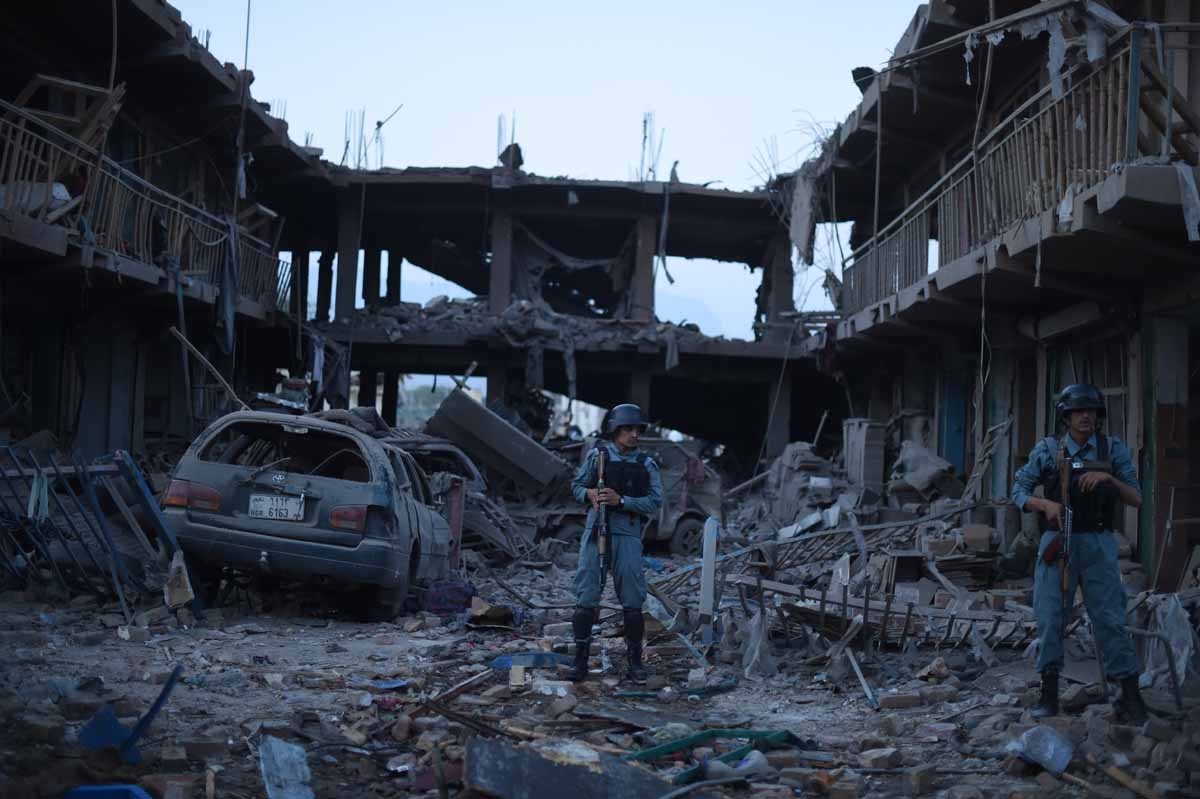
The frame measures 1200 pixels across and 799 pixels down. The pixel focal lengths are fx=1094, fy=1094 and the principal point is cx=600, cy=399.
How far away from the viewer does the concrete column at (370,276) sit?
82.3 ft

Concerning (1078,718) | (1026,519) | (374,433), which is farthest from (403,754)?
(1026,519)

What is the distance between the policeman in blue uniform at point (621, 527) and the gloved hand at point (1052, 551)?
2561mm

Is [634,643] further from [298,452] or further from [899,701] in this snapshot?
[298,452]

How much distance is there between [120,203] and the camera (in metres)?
13.7

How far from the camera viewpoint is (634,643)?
732cm

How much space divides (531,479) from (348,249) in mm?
8296

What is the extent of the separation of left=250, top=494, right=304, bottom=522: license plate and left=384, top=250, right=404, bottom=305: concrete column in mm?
17808

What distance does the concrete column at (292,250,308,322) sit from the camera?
20000 millimetres

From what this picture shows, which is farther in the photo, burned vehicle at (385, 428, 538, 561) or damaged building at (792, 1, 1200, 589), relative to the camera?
burned vehicle at (385, 428, 538, 561)

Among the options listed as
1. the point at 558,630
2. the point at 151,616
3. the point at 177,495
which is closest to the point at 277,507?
the point at 177,495

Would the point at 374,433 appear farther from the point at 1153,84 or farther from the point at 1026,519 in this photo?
the point at 1153,84

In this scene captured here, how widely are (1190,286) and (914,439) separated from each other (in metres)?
8.47

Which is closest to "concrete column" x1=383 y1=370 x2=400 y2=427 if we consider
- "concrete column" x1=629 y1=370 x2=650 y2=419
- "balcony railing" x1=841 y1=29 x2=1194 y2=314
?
"concrete column" x1=629 y1=370 x2=650 y2=419

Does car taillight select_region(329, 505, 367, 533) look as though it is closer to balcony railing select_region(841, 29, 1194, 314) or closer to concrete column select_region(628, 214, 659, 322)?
balcony railing select_region(841, 29, 1194, 314)
